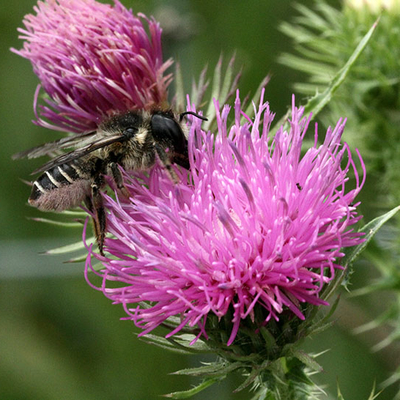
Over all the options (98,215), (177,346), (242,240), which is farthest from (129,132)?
(177,346)

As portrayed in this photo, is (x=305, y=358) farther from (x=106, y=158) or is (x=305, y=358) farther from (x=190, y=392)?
(x=106, y=158)

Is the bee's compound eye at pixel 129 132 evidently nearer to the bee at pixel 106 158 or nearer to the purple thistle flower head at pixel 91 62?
the bee at pixel 106 158

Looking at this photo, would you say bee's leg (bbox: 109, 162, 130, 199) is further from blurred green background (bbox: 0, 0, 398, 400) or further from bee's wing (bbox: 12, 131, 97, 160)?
blurred green background (bbox: 0, 0, 398, 400)

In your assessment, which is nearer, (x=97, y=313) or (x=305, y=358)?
(x=305, y=358)

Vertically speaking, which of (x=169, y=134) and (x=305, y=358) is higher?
(x=169, y=134)

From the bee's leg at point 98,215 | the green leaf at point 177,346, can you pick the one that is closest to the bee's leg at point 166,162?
the bee's leg at point 98,215

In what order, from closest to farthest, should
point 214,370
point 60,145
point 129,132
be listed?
point 214,370, point 129,132, point 60,145

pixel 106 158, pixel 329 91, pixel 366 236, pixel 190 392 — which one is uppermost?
pixel 329 91

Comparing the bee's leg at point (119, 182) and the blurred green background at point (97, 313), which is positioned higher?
the bee's leg at point (119, 182)
